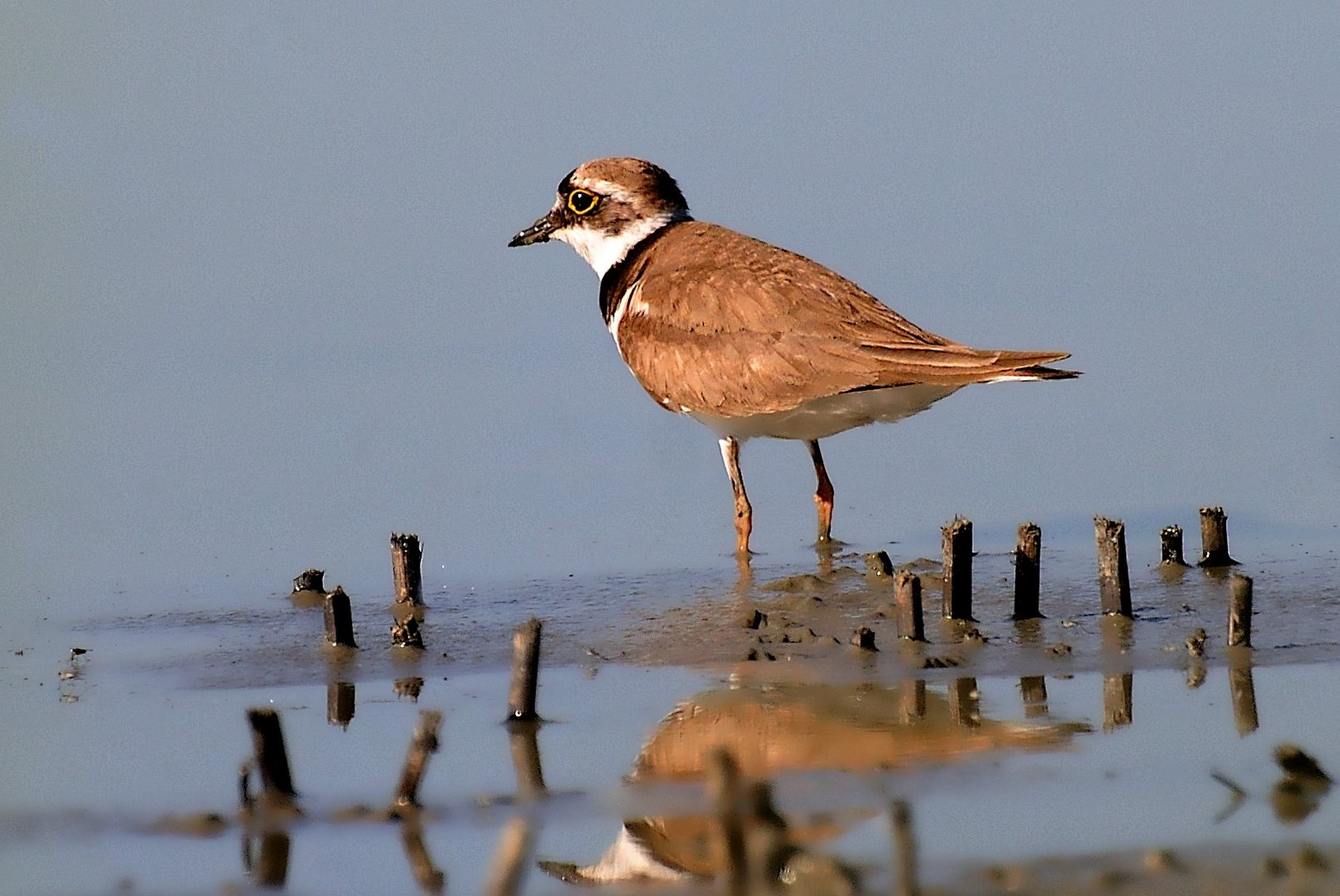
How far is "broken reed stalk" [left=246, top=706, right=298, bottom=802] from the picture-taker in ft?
18.6

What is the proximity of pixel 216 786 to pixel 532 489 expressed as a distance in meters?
5.36

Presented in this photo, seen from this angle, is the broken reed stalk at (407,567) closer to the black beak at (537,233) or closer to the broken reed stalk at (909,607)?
the broken reed stalk at (909,607)

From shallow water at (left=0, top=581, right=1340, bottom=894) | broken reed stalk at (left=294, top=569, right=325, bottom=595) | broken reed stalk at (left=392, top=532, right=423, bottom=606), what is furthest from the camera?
broken reed stalk at (left=294, top=569, right=325, bottom=595)

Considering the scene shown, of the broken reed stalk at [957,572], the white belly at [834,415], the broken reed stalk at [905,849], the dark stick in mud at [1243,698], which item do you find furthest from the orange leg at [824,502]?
the broken reed stalk at [905,849]

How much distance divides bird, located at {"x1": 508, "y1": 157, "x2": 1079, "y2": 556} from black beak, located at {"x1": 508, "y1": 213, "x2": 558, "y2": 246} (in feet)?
2.51

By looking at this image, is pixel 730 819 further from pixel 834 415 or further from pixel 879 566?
pixel 834 415

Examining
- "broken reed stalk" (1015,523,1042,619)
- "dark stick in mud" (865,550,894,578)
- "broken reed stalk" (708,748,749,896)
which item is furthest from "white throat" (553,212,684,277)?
"broken reed stalk" (708,748,749,896)

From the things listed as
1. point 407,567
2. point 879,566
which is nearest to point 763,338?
point 879,566

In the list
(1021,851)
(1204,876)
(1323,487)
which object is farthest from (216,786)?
(1323,487)

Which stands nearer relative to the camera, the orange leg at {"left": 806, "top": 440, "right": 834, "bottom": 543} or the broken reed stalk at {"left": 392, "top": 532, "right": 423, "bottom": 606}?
the broken reed stalk at {"left": 392, "top": 532, "right": 423, "bottom": 606}

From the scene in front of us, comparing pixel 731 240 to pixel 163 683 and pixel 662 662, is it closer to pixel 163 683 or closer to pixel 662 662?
pixel 662 662

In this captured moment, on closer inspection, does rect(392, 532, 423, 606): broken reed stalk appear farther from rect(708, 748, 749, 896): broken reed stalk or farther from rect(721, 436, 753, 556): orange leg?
rect(708, 748, 749, 896): broken reed stalk

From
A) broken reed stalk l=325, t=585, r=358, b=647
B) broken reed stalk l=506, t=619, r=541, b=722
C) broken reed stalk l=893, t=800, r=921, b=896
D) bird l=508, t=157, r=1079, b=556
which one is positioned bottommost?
broken reed stalk l=893, t=800, r=921, b=896

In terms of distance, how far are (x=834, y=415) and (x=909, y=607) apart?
7.77ft
